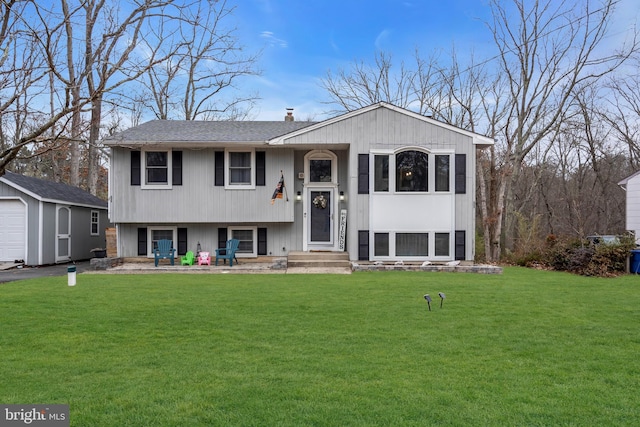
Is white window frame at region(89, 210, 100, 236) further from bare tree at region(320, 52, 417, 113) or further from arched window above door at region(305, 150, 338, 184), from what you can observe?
bare tree at region(320, 52, 417, 113)

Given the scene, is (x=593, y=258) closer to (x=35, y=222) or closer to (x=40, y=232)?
(x=40, y=232)

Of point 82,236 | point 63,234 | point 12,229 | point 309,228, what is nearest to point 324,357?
point 309,228

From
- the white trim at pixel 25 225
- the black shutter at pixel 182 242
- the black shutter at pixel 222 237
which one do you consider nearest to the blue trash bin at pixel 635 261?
the black shutter at pixel 222 237

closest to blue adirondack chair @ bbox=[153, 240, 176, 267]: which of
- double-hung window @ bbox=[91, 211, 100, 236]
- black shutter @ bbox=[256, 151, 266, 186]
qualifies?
black shutter @ bbox=[256, 151, 266, 186]

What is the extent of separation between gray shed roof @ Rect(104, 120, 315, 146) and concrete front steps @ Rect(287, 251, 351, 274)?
3.68 metres

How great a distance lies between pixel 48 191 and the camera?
617 inches

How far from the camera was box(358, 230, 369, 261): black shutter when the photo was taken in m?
13.1

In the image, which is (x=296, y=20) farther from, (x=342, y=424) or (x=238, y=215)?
(x=342, y=424)

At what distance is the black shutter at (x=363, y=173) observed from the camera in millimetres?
13023

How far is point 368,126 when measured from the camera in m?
13.1

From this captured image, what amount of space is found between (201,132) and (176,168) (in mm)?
1467

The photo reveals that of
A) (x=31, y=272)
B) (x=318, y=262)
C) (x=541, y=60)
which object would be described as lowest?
(x=31, y=272)

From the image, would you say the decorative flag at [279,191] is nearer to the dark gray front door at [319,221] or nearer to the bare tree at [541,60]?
the dark gray front door at [319,221]

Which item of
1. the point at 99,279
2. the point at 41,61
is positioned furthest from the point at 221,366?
the point at 99,279
